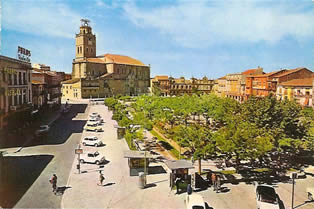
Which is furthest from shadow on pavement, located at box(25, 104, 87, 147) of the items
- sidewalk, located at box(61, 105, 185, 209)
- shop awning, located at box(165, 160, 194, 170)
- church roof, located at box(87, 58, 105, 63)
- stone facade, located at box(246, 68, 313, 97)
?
church roof, located at box(87, 58, 105, 63)

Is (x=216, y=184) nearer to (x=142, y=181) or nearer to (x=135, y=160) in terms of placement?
(x=142, y=181)

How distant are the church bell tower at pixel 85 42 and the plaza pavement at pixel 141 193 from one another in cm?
6206

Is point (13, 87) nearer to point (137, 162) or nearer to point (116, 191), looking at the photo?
point (137, 162)

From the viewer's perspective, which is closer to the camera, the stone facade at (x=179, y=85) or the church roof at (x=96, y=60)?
the church roof at (x=96, y=60)

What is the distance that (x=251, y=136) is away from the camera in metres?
14.2

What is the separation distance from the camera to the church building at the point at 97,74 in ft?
207

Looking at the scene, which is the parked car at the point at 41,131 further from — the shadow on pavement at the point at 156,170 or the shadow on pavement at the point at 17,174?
the shadow on pavement at the point at 156,170

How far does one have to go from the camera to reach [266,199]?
10.8 metres

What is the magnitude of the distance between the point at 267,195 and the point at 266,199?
0.83 feet

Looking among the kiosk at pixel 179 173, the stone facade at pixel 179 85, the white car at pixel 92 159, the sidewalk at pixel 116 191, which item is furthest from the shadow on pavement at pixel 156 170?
the stone facade at pixel 179 85

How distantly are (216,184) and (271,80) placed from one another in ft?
108

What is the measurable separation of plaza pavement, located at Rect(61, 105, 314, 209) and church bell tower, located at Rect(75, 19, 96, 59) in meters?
62.1

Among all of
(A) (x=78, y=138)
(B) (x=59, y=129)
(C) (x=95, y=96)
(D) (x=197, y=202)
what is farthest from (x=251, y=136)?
(C) (x=95, y=96)

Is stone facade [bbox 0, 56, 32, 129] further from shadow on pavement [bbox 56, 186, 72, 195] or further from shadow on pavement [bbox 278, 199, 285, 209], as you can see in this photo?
shadow on pavement [bbox 278, 199, 285, 209]
